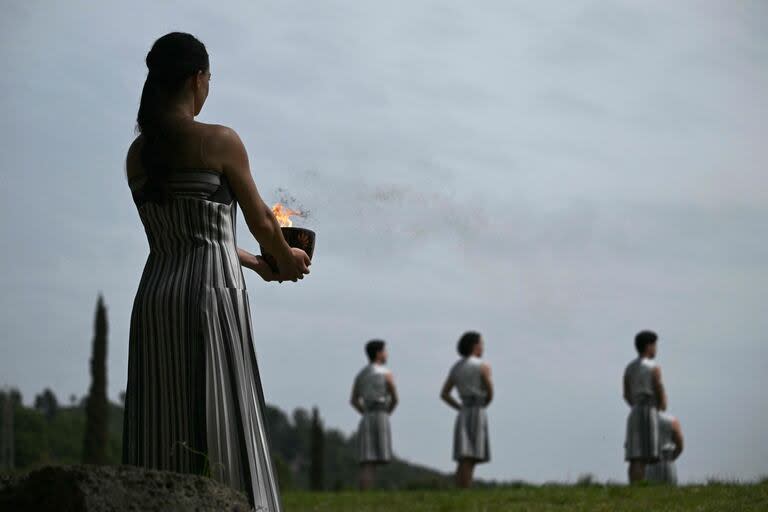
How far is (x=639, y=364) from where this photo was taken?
1705 centimetres

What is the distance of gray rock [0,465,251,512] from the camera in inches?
162

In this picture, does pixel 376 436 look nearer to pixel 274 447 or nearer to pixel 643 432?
pixel 643 432

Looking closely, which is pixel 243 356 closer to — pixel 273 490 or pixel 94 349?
pixel 273 490

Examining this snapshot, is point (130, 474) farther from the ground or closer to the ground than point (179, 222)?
closer to the ground

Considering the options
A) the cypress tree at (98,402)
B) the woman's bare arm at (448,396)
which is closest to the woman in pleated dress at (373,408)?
the woman's bare arm at (448,396)

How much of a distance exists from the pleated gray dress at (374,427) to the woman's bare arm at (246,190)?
14.9 meters

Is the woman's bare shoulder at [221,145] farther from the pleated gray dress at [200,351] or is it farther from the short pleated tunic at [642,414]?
the short pleated tunic at [642,414]

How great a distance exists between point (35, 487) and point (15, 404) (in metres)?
53.7

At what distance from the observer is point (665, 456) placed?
18562 millimetres

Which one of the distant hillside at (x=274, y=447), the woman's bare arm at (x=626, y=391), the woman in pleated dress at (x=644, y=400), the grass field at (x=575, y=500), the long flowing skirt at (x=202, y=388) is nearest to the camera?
the long flowing skirt at (x=202, y=388)

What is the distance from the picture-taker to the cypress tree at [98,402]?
132 feet

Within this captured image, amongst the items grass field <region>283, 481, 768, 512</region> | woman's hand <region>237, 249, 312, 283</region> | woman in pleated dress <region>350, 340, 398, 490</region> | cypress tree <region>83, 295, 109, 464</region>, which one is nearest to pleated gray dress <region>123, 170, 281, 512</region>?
woman's hand <region>237, 249, 312, 283</region>

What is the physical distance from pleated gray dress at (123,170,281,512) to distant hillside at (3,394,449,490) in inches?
1094

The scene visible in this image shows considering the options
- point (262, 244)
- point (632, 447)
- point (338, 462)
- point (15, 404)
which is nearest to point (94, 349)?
point (15, 404)
